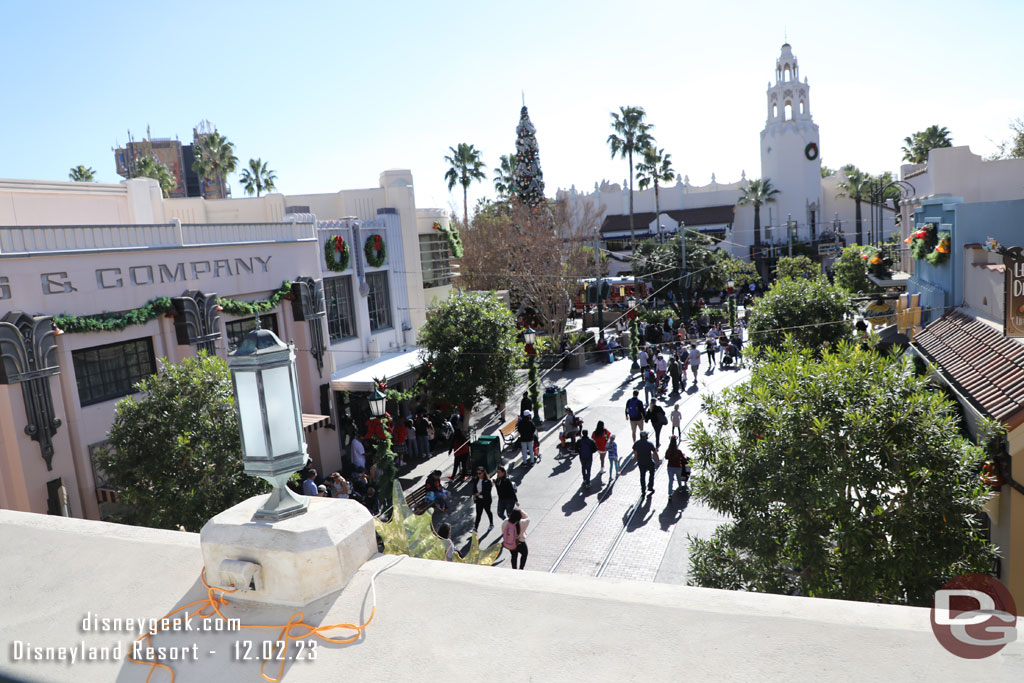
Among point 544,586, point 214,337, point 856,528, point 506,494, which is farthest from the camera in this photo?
point 214,337

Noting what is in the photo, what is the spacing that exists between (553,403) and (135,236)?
1192 cm

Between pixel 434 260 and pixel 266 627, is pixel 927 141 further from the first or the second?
pixel 266 627

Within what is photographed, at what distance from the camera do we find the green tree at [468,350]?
18.3 m

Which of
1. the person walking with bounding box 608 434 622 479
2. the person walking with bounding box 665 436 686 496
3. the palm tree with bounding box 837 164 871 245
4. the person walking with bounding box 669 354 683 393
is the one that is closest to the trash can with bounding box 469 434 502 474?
the person walking with bounding box 608 434 622 479

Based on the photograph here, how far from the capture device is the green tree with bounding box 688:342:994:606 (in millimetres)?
6031

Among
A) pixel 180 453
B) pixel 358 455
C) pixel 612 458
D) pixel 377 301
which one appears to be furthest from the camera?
pixel 377 301

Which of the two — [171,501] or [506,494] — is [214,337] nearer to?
[171,501]

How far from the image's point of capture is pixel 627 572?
1125cm

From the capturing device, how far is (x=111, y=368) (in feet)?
44.3

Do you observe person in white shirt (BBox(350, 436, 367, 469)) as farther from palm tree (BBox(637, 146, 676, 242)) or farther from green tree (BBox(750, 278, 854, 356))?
palm tree (BBox(637, 146, 676, 242))

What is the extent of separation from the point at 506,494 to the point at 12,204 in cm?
1236

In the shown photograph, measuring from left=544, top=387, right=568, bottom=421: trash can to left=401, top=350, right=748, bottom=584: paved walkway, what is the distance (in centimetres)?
157

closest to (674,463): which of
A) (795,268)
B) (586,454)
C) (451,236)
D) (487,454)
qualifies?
(586,454)

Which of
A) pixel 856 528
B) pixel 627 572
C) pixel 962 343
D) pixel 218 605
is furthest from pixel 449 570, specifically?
pixel 962 343
